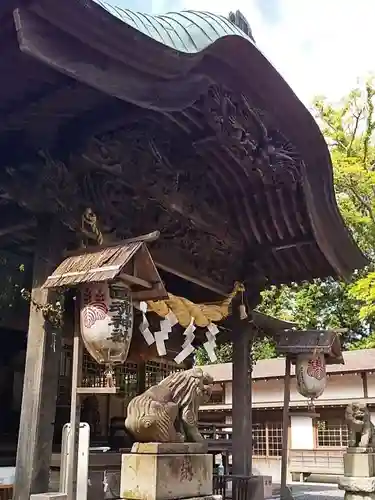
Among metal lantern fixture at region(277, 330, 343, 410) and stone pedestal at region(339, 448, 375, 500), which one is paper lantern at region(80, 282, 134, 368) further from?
stone pedestal at region(339, 448, 375, 500)

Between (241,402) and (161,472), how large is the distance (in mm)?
3683

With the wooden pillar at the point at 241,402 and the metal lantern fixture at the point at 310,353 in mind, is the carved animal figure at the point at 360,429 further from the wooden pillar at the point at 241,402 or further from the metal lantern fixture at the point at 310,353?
the wooden pillar at the point at 241,402

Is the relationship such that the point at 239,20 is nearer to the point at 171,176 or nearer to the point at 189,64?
the point at 171,176

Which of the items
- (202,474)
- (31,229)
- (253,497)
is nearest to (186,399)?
(202,474)

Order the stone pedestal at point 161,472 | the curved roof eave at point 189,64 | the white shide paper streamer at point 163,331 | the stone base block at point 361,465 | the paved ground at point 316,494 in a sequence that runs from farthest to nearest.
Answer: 1. the paved ground at point 316,494
2. the stone base block at point 361,465
3. the white shide paper streamer at point 163,331
4. the stone pedestal at point 161,472
5. the curved roof eave at point 189,64

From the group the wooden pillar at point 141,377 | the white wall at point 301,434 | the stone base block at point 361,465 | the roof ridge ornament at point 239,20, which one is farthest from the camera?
the white wall at point 301,434

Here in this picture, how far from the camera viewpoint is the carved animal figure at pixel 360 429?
7.89 metres

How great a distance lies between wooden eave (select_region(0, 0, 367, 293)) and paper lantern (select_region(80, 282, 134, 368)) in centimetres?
94

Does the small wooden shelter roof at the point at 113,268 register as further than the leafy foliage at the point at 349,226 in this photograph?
No

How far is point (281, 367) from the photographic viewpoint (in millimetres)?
18047

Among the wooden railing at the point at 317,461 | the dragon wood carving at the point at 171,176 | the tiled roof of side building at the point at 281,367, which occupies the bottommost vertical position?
the wooden railing at the point at 317,461

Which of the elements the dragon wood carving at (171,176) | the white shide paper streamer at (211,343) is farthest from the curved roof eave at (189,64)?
the white shide paper streamer at (211,343)

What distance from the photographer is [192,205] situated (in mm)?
5902

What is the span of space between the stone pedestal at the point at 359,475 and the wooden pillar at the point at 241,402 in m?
1.40
